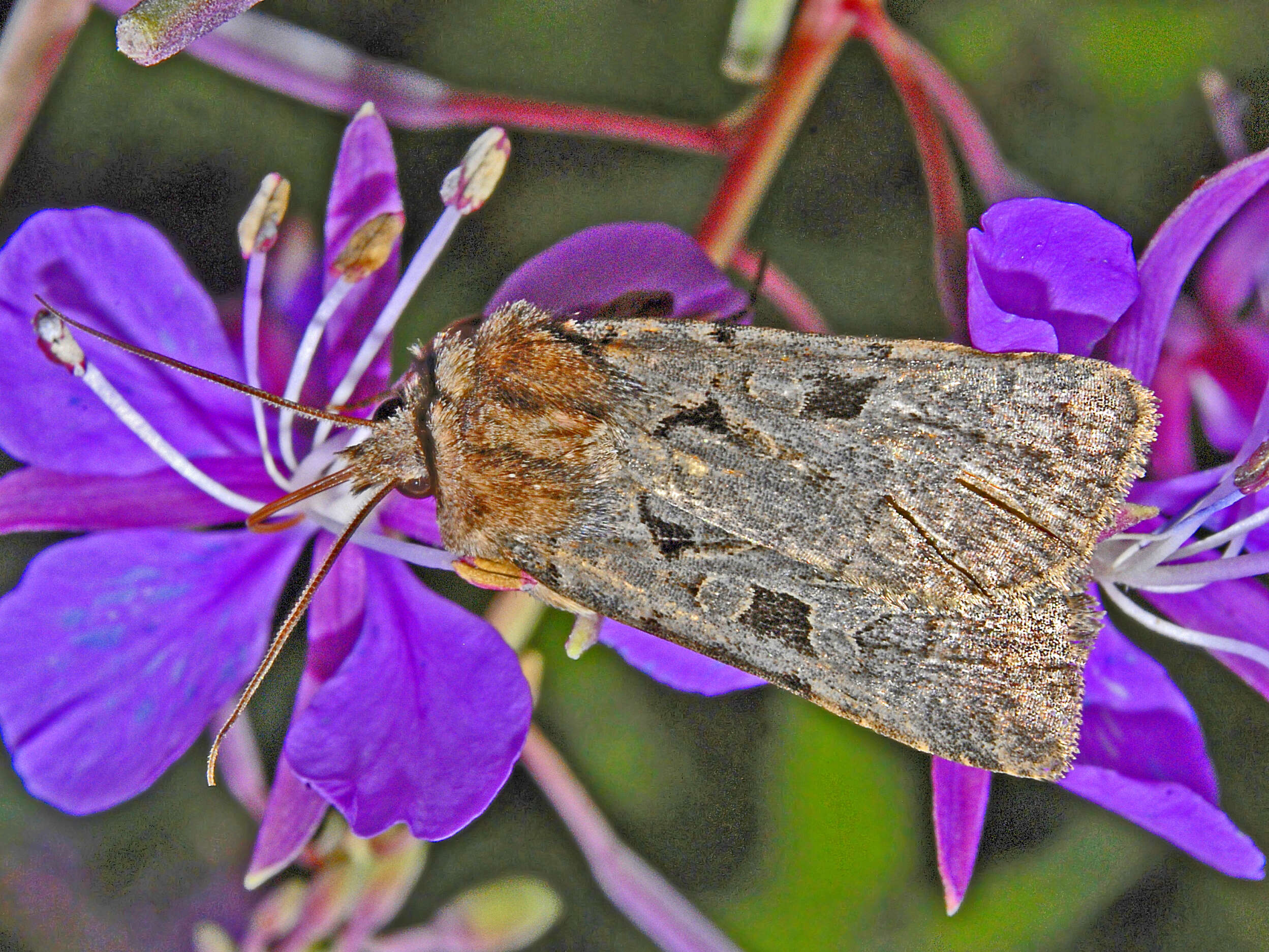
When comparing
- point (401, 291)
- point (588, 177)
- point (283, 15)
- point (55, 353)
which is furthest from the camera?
point (588, 177)

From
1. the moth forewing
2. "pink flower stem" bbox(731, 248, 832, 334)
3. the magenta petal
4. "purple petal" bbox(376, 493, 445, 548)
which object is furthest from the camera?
"pink flower stem" bbox(731, 248, 832, 334)

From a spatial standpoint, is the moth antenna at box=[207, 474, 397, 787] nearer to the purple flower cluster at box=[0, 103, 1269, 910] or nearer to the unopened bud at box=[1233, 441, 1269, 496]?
the purple flower cluster at box=[0, 103, 1269, 910]

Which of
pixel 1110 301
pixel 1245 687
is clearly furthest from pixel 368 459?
pixel 1245 687

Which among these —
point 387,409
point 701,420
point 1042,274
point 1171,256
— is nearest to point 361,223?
point 387,409

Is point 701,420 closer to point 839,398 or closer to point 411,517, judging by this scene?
point 839,398

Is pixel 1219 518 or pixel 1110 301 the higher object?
pixel 1110 301

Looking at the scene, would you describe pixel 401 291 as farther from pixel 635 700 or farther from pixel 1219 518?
pixel 1219 518

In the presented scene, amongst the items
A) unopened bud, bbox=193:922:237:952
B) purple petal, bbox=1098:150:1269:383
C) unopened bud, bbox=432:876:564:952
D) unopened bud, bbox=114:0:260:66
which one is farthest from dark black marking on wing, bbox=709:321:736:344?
unopened bud, bbox=193:922:237:952
